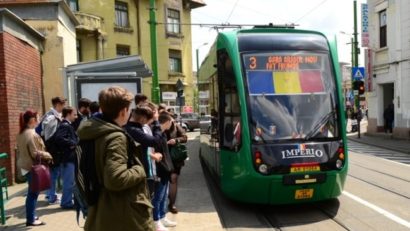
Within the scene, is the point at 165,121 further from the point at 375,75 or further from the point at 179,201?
the point at 375,75

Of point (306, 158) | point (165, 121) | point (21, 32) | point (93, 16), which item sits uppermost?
point (93, 16)

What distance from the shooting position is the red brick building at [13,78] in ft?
32.2

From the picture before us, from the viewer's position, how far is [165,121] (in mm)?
6270

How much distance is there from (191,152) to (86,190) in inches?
581

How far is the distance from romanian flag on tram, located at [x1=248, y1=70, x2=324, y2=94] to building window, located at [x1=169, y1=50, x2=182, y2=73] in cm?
3187

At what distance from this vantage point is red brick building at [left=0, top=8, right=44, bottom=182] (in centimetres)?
980

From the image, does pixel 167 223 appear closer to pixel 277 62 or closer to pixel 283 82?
pixel 283 82

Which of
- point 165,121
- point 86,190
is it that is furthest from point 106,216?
point 165,121

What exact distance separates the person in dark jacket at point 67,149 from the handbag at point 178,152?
1.55 meters

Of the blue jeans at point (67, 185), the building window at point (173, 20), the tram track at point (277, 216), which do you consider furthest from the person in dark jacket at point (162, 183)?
the building window at point (173, 20)

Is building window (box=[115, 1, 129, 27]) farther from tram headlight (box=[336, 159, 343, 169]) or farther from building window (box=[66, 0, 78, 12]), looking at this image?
tram headlight (box=[336, 159, 343, 169])

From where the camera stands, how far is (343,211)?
753 centimetres

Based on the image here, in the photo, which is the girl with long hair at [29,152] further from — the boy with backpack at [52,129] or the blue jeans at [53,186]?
the blue jeans at [53,186]

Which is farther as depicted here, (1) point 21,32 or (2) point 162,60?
(2) point 162,60
